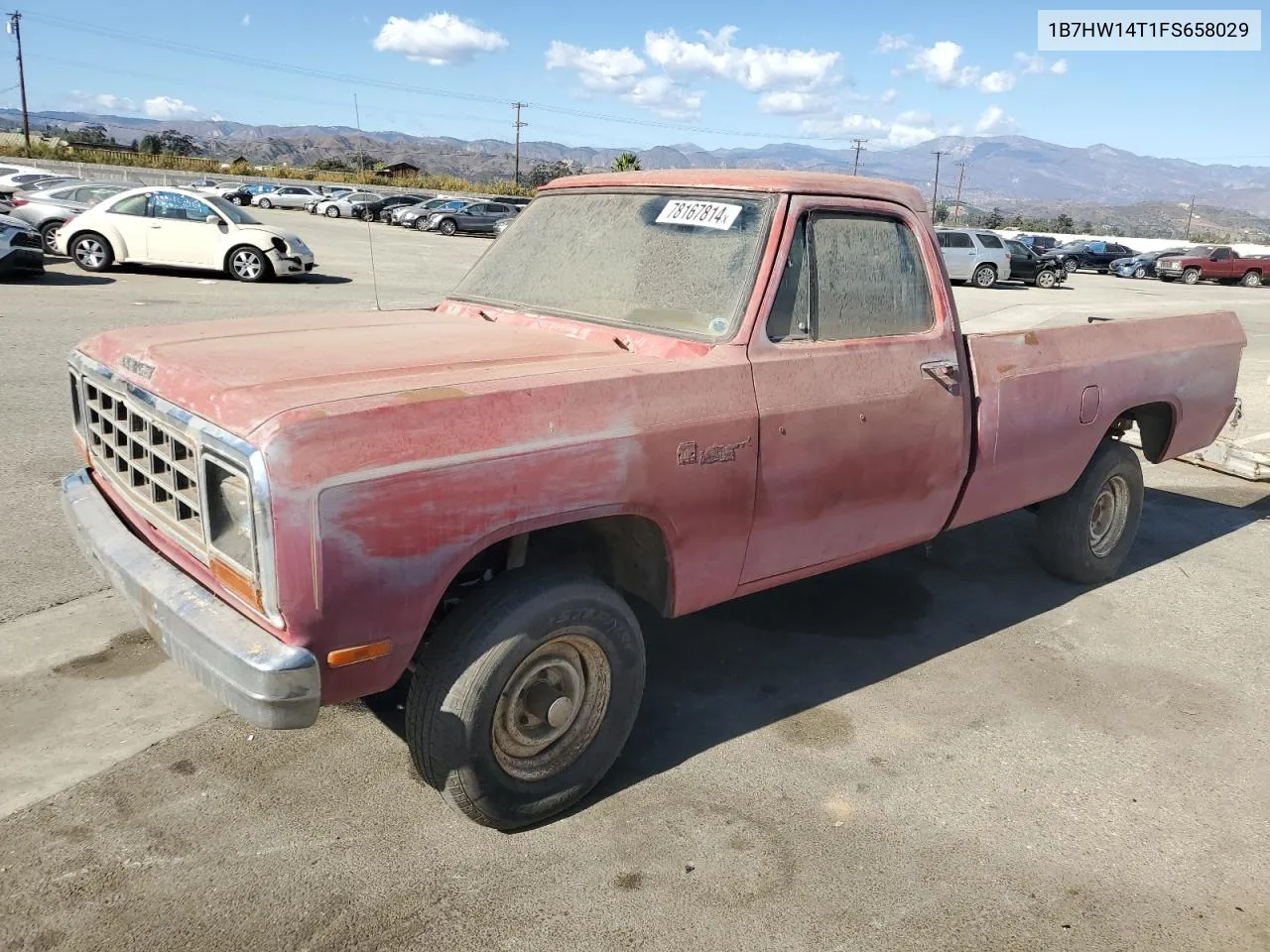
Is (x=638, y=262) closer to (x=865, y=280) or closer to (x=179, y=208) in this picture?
(x=865, y=280)

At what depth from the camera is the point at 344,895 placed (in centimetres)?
266

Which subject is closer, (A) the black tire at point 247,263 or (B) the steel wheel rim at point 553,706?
(B) the steel wheel rim at point 553,706

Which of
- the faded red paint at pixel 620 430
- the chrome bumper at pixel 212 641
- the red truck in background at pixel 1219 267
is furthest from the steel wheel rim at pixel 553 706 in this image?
the red truck in background at pixel 1219 267

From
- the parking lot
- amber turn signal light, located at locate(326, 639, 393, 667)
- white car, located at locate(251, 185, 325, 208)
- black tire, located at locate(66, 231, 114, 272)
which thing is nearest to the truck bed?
the parking lot

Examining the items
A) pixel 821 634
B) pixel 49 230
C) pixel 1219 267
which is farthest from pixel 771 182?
pixel 1219 267

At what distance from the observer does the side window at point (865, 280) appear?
11.7 ft

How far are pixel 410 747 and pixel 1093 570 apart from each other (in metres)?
3.99

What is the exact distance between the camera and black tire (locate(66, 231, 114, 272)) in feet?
53.1

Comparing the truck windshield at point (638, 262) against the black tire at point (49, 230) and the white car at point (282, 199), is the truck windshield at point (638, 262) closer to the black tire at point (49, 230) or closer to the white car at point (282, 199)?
the black tire at point (49, 230)

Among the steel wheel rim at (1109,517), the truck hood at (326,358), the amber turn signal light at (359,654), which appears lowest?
the steel wheel rim at (1109,517)

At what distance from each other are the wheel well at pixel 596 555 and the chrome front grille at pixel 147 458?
789 mm

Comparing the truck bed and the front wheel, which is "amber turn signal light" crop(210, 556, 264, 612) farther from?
the front wheel

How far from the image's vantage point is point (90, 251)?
53.4ft

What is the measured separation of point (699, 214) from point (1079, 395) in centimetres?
217
